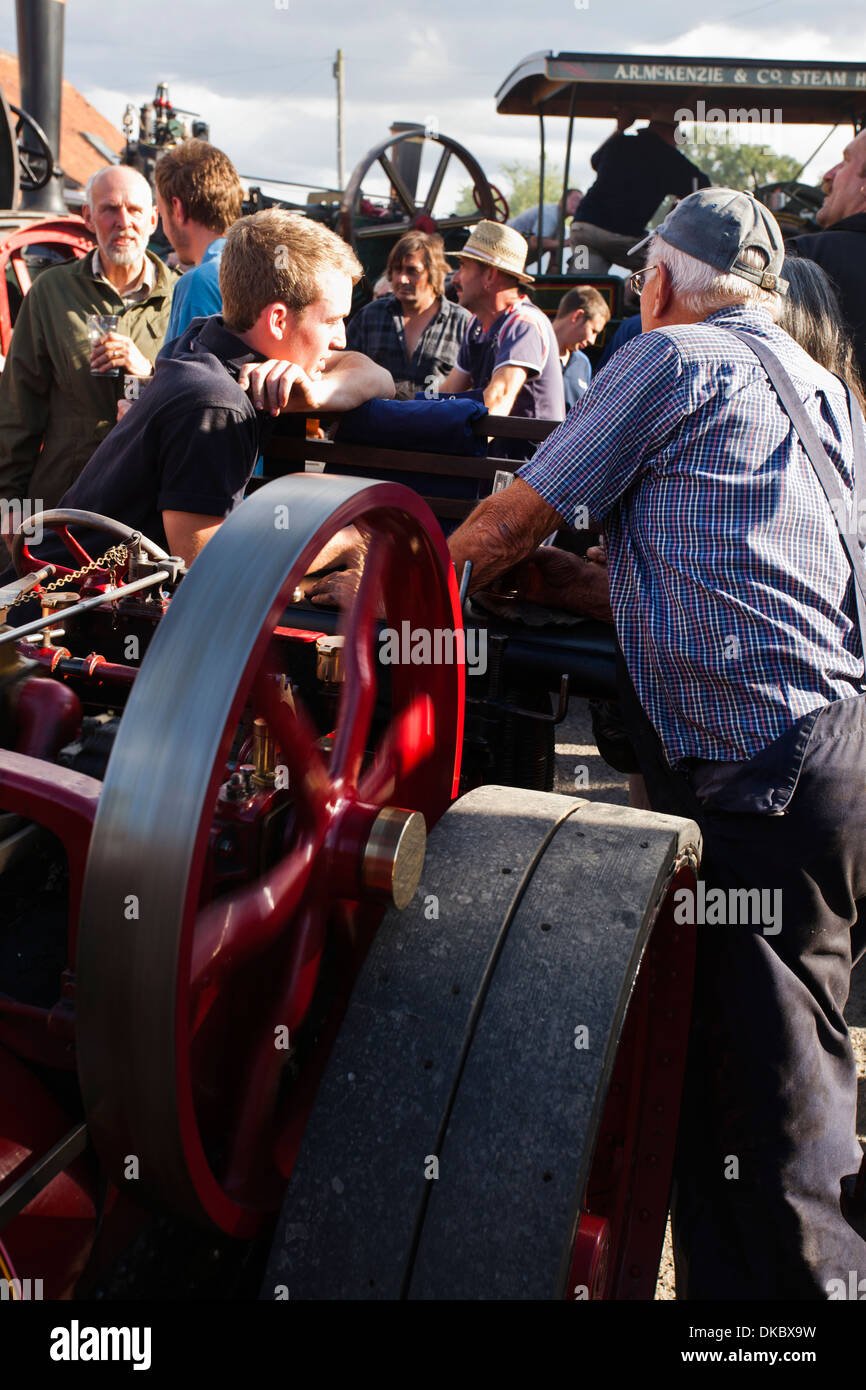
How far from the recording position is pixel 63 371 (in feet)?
11.7

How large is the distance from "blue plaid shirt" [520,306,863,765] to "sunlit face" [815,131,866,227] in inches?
91.9

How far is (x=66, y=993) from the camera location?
1239mm

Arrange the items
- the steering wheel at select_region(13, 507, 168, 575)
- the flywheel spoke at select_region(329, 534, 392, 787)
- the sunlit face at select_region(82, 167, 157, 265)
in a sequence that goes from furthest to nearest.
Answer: the sunlit face at select_region(82, 167, 157, 265) < the steering wheel at select_region(13, 507, 168, 575) < the flywheel spoke at select_region(329, 534, 392, 787)

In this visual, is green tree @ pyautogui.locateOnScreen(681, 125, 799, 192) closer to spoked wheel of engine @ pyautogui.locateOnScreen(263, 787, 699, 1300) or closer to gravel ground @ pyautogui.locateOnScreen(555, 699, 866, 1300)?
gravel ground @ pyautogui.locateOnScreen(555, 699, 866, 1300)

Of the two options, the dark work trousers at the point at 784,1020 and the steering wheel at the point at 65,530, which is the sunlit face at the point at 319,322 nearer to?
the steering wheel at the point at 65,530

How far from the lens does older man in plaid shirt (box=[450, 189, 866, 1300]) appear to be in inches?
63.7

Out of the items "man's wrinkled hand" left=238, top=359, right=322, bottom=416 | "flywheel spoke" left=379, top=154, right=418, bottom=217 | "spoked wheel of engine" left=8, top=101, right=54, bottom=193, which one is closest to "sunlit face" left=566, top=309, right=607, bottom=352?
"flywheel spoke" left=379, top=154, right=418, bottom=217

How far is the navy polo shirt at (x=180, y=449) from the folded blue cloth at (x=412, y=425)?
1.58ft

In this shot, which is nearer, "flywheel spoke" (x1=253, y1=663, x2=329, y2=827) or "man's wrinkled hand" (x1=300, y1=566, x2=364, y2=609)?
"flywheel spoke" (x1=253, y1=663, x2=329, y2=827)

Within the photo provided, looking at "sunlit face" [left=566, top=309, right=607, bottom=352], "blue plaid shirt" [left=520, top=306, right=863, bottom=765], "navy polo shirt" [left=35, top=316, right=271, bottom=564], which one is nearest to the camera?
"blue plaid shirt" [left=520, top=306, right=863, bottom=765]

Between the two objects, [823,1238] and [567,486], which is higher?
[567,486]
